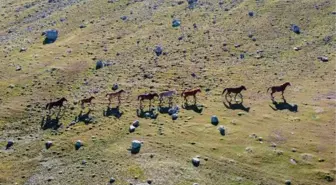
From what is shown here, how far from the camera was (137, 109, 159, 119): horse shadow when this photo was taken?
4694 cm

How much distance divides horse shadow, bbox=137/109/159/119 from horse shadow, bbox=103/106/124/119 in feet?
6.01

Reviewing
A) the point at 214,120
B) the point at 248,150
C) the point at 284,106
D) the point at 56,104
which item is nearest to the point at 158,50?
the point at 56,104

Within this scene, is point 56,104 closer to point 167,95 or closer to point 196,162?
point 167,95

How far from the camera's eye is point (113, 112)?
48.4 meters

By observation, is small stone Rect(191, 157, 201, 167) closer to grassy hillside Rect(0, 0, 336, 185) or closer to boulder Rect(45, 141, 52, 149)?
grassy hillside Rect(0, 0, 336, 185)

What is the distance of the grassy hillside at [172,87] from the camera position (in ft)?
129

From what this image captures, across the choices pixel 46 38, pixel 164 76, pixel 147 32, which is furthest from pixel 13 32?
pixel 164 76

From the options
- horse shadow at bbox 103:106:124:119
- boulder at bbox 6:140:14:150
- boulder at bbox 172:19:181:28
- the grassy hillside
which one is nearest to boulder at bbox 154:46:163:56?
the grassy hillside

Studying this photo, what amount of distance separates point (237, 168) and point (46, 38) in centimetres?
4544

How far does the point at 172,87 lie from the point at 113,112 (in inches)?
367

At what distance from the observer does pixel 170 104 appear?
49688 mm

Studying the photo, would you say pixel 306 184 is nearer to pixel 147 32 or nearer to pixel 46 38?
pixel 147 32

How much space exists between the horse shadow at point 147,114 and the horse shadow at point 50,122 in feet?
25.9

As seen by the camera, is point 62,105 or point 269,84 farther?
point 269,84
